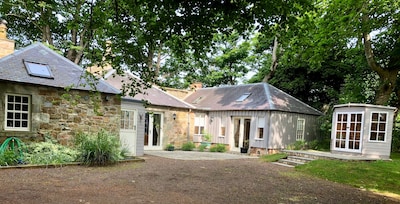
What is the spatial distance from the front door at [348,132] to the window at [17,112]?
1304 cm

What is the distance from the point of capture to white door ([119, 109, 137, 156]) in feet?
39.9

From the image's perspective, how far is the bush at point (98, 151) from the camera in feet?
30.3

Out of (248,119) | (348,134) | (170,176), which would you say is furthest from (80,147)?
(348,134)

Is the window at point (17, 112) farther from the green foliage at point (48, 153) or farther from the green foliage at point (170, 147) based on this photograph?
the green foliage at point (170, 147)

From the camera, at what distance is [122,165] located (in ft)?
31.5

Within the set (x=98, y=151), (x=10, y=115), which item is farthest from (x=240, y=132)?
(x=10, y=115)

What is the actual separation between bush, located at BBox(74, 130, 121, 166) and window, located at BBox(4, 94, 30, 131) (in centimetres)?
202

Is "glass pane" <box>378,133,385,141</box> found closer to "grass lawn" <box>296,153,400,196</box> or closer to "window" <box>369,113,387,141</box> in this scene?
"window" <box>369,113,387,141</box>

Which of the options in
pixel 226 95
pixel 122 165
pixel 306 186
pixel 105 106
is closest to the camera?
pixel 306 186

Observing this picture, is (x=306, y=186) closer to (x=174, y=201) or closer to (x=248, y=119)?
(x=174, y=201)

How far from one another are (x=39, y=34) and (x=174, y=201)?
20852 mm

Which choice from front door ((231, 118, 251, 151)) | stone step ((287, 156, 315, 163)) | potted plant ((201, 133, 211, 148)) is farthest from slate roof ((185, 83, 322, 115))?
stone step ((287, 156, 315, 163))

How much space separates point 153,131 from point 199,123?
11.3ft

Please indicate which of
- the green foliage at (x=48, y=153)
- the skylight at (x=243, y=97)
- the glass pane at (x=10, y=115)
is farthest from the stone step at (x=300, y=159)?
the glass pane at (x=10, y=115)
